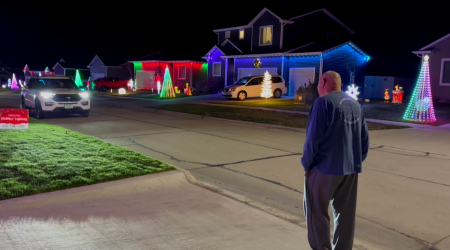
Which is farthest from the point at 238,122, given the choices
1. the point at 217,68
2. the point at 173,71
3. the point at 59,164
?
the point at 173,71

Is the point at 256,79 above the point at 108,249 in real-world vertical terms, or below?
above

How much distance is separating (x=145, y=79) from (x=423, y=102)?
→ 33763mm

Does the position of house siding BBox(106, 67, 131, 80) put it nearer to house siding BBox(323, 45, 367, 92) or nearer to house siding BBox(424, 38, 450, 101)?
house siding BBox(323, 45, 367, 92)

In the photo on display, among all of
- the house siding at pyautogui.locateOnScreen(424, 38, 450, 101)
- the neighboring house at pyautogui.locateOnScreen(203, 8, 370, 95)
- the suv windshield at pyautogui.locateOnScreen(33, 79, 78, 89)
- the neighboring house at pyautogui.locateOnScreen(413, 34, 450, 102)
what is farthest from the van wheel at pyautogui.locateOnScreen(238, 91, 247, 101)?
the suv windshield at pyautogui.locateOnScreen(33, 79, 78, 89)

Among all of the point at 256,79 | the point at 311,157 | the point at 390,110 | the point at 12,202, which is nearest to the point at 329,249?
the point at 311,157

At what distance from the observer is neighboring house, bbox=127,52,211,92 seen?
40.0 meters

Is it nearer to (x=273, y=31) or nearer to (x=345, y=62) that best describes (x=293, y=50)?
(x=273, y=31)

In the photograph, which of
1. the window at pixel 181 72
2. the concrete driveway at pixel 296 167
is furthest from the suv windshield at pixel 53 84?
the window at pixel 181 72

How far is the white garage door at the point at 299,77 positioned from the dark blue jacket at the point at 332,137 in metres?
25.4

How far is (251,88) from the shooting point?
26875mm

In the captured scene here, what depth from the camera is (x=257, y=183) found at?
7.07 meters

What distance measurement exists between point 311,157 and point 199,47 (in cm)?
4227

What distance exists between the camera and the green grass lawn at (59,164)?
5965 mm

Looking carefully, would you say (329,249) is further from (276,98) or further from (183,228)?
(276,98)
